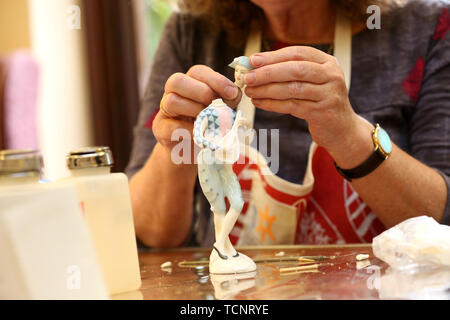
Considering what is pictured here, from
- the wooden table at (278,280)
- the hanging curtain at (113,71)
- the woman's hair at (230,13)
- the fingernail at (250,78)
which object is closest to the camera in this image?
the wooden table at (278,280)

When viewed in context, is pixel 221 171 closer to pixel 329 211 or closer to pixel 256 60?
pixel 256 60

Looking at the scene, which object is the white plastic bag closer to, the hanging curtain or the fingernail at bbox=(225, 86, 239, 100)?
the fingernail at bbox=(225, 86, 239, 100)

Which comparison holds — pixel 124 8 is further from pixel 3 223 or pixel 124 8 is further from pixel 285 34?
pixel 3 223

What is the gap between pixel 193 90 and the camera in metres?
0.52

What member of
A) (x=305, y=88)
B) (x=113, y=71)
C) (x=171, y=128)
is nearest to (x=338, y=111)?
(x=305, y=88)

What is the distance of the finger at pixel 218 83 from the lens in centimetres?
50

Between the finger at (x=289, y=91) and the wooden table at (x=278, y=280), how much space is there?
0.15m

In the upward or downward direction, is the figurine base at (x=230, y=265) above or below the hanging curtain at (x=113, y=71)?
below

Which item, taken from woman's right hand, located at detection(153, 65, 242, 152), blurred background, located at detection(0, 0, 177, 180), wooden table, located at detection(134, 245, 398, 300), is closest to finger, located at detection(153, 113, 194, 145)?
woman's right hand, located at detection(153, 65, 242, 152)

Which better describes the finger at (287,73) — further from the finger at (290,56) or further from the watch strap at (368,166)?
the watch strap at (368,166)

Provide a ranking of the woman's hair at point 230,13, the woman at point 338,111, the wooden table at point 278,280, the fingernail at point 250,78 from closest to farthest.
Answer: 1. the wooden table at point 278,280
2. the fingernail at point 250,78
3. the woman at point 338,111
4. the woman's hair at point 230,13

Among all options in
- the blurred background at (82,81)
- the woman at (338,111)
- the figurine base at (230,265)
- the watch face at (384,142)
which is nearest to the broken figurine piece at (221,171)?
the figurine base at (230,265)

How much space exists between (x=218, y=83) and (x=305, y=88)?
0.28 ft

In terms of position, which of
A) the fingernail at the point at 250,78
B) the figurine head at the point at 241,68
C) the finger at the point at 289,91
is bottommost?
the finger at the point at 289,91
